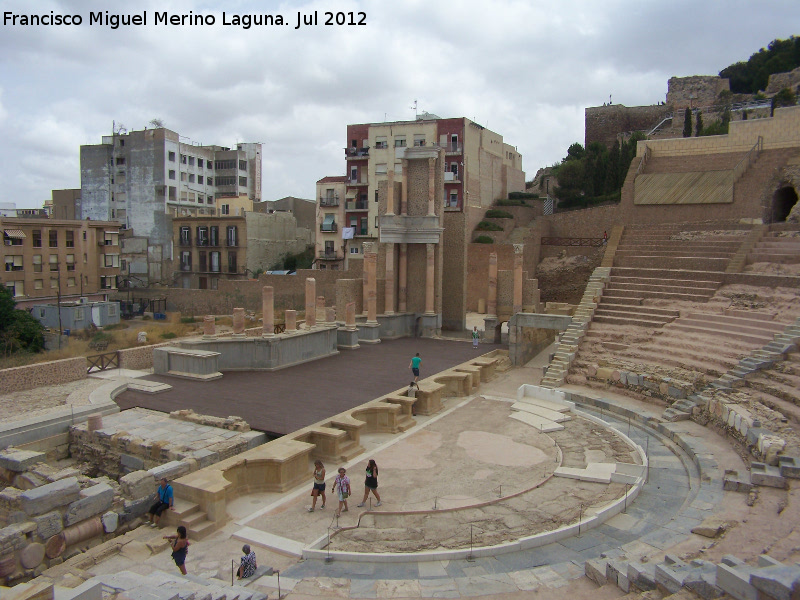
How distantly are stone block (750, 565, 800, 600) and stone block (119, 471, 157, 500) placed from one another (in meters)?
10.9

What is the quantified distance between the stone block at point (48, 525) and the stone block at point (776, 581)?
37.0 ft

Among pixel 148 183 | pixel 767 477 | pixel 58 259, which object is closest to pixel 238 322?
pixel 767 477

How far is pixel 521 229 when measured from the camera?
44.7 m

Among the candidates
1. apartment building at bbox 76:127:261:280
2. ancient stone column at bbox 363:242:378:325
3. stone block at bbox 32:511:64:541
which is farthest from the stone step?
apartment building at bbox 76:127:261:280

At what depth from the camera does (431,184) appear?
31.7 m

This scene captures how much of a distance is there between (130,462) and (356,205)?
39.4 meters

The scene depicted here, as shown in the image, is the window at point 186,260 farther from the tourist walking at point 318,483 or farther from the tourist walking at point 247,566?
the tourist walking at point 247,566

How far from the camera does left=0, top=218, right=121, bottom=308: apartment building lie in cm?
4328

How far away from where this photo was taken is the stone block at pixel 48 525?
10922 mm

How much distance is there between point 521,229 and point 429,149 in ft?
50.8

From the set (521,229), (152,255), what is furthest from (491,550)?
(152,255)

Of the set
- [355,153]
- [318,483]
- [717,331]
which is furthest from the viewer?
[355,153]

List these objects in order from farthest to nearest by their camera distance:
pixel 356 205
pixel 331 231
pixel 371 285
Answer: pixel 331 231 < pixel 356 205 < pixel 371 285

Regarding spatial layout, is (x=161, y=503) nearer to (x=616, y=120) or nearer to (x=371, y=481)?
(x=371, y=481)
